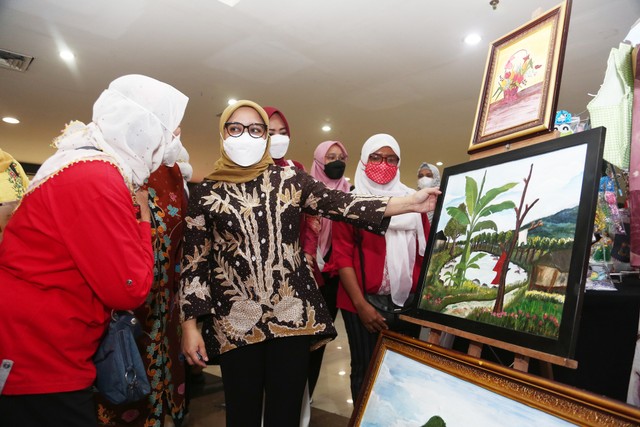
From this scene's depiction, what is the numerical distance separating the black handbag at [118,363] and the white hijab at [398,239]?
877mm

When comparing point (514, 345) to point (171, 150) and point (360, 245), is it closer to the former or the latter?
point (360, 245)

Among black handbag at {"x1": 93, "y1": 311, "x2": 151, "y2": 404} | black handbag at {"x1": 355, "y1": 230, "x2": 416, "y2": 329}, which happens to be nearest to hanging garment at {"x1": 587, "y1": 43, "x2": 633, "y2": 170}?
black handbag at {"x1": 355, "y1": 230, "x2": 416, "y2": 329}

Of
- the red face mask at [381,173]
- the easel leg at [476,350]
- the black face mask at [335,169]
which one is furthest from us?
the black face mask at [335,169]

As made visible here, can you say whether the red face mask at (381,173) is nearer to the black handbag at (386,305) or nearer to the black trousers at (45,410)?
the black handbag at (386,305)

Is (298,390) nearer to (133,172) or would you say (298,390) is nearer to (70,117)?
(133,172)

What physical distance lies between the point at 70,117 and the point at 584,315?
633 centimetres

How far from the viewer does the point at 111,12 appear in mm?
3062

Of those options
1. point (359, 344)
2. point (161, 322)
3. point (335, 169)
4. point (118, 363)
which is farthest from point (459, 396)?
point (335, 169)

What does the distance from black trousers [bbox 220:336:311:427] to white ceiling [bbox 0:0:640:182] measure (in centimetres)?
204

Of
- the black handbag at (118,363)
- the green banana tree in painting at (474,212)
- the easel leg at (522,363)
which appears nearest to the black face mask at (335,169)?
the green banana tree in painting at (474,212)

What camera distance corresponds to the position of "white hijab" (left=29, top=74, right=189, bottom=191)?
107 centimetres

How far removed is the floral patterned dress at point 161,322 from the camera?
5.30ft

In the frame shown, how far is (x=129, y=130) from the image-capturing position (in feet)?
3.68

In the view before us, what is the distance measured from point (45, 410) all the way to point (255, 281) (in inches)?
22.7
